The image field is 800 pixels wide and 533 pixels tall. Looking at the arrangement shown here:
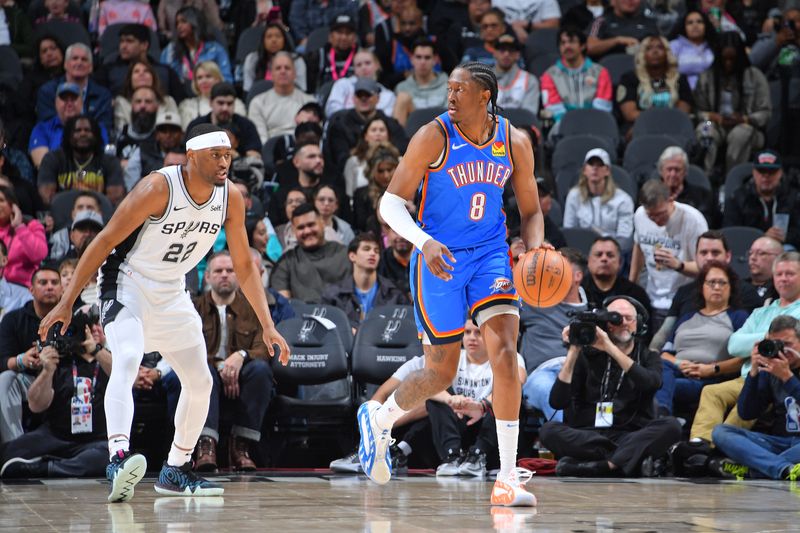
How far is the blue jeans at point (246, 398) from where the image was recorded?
29.4 ft

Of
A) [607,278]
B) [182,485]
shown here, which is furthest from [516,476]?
[607,278]

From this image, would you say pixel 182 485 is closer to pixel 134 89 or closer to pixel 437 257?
pixel 437 257

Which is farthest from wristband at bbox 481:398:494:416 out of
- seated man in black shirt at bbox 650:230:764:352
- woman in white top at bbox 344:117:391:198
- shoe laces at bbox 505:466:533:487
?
woman in white top at bbox 344:117:391:198

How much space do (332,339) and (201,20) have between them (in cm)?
585

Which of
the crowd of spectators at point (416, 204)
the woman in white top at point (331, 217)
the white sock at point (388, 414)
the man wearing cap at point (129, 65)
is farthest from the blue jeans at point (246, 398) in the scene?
the man wearing cap at point (129, 65)

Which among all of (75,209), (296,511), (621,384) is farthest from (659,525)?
(75,209)

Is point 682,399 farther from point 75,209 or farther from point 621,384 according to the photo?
point 75,209

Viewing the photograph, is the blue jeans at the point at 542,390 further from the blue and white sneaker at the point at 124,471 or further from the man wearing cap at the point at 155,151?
the man wearing cap at the point at 155,151

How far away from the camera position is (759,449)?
8.26 m

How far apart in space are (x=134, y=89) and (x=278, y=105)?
1571mm

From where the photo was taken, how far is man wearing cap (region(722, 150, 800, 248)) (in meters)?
11.2

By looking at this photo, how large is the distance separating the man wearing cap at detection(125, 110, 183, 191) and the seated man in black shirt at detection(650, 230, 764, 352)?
5.16m

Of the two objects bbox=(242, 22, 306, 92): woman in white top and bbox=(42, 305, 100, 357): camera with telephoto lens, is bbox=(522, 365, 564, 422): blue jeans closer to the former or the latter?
bbox=(42, 305, 100, 357): camera with telephoto lens

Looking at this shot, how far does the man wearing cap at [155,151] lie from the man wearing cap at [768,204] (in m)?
5.62
